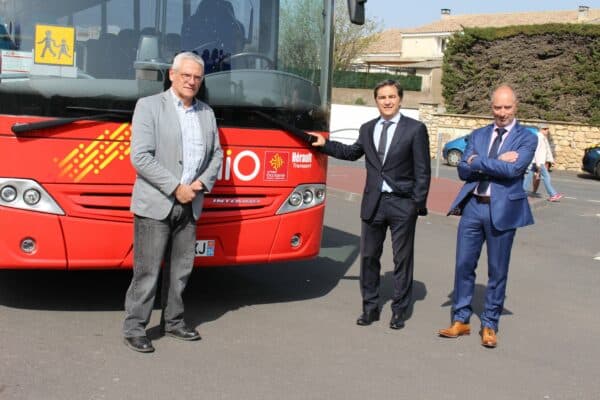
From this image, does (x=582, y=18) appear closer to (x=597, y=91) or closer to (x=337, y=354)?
(x=597, y=91)

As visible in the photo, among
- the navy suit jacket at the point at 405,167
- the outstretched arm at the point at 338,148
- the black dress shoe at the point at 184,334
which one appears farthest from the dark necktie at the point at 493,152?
the black dress shoe at the point at 184,334

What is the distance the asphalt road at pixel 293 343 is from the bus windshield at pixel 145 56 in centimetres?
150

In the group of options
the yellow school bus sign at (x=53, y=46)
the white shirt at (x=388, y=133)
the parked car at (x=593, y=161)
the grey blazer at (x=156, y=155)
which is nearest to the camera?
the grey blazer at (x=156, y=155)

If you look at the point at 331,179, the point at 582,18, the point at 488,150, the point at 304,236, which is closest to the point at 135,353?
the point at 304,236

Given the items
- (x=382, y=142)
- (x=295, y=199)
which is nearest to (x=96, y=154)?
(x=295, y=199)

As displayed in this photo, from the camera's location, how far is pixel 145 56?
5.90m

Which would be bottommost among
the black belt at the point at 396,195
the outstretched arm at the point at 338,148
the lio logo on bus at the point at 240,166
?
the black belt at the point at 396,195

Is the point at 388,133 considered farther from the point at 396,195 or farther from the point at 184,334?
the point at 184,334

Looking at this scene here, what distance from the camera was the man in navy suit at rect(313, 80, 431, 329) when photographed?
6.17 m

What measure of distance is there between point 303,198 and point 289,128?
2.00 ft

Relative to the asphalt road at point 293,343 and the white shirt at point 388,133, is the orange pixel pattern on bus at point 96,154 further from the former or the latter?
the white shirt at point 388,133

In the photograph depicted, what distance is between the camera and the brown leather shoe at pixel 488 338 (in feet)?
19.7

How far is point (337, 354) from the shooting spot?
5594 millimetres

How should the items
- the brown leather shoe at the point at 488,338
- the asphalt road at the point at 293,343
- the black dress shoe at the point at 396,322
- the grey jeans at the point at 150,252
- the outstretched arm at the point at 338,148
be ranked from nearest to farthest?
1. the asphalt road at the point at 293,343
2. the grey jeans at the point at 150,252
3. the brown leather shoe at the point at 488,338
4. the black dress shoe at the point at 396,322
5. the outstretched arm at the point at 338,148
